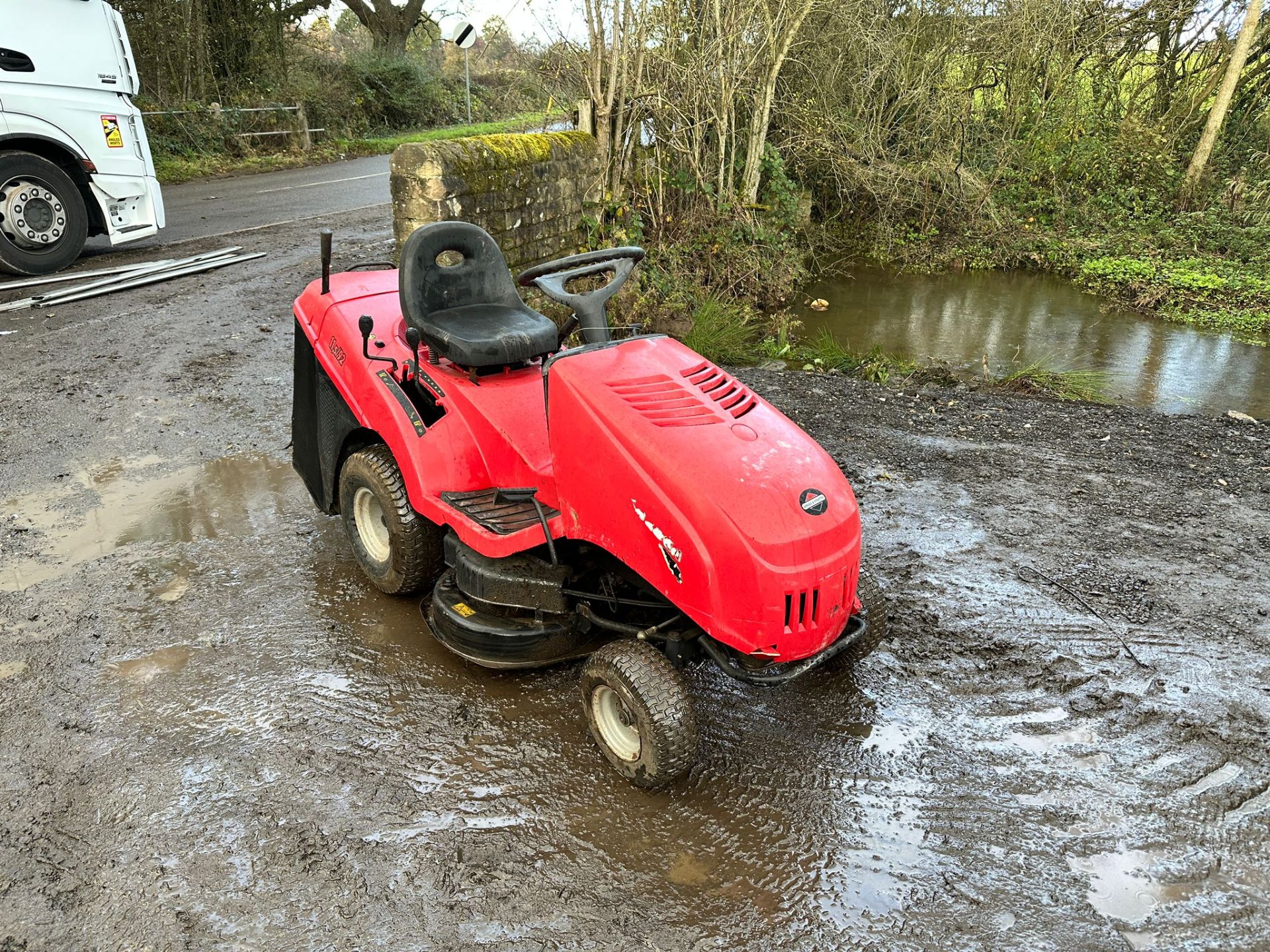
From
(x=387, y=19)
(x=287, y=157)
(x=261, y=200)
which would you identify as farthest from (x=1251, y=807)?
(x=387, y=19)

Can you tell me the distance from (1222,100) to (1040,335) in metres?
7.08

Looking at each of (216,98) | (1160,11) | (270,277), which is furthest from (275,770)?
(216,98)

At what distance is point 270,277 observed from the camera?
8484 mm

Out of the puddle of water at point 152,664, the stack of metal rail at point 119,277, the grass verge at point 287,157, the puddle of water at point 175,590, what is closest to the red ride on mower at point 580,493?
the puddle of water at point 175,590

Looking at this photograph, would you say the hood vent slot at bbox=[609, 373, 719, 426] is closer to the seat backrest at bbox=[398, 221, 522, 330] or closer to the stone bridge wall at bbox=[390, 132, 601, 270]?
the seat backrest at bbox=[398, 221, 522, 330]

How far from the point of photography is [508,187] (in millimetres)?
6809

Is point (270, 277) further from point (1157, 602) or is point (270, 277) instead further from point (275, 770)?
point (1157, 602)

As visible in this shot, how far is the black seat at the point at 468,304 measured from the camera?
3270mm

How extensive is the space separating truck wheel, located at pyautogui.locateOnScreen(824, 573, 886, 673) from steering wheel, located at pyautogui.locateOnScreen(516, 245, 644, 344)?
125 cm

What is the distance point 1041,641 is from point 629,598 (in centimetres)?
170

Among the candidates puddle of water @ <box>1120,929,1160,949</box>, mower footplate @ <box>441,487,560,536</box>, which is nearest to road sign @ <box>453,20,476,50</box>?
mower footplate @ <box>441,487,560,536</box>

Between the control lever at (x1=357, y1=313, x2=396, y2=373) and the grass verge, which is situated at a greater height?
the control lever at (x1=357, y1=313, x2=396, y2=373)

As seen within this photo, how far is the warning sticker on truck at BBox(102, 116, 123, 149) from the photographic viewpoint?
27.2 feet

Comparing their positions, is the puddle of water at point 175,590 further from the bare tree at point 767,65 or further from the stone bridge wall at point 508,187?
the bare tree at point 767,65
